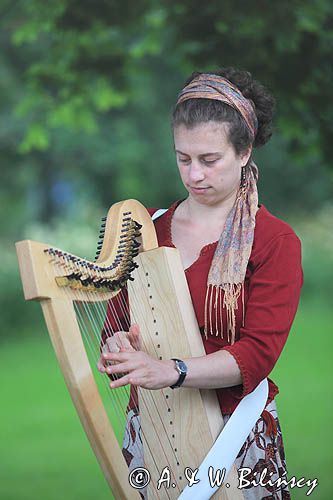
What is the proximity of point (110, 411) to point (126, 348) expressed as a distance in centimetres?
346

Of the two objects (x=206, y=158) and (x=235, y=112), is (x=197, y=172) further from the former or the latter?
(x=235, y=112)

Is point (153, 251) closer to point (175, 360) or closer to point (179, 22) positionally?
point (175, 360)

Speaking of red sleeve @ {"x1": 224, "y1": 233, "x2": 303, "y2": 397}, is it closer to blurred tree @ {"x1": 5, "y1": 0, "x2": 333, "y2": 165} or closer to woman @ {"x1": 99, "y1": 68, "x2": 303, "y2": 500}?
woman @ {"x1": 99, "y1": 68, "x2": 303, "y2": 500}

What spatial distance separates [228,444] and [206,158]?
66 centimetres

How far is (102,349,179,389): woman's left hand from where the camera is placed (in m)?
1.89

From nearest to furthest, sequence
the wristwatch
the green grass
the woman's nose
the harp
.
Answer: the harp < the wristwatch < the woman's nose < the green grass

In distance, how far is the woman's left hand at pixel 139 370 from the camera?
1.89 metres

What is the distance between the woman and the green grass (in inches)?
83.4

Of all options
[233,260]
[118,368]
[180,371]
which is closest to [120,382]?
[118,368]

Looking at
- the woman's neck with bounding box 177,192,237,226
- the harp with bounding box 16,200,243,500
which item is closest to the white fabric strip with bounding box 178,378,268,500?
the harp with bounding box 16,200,243,500

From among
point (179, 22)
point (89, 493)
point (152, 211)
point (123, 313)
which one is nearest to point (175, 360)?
point (123, 313)

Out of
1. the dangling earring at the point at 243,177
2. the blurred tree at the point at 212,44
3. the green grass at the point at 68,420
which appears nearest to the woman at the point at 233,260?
the dangling earring at the point at 243,177

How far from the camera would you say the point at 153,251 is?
87.1 inches

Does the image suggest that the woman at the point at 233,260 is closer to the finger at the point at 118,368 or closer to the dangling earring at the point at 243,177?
the dangling earring at the point at 243,177
